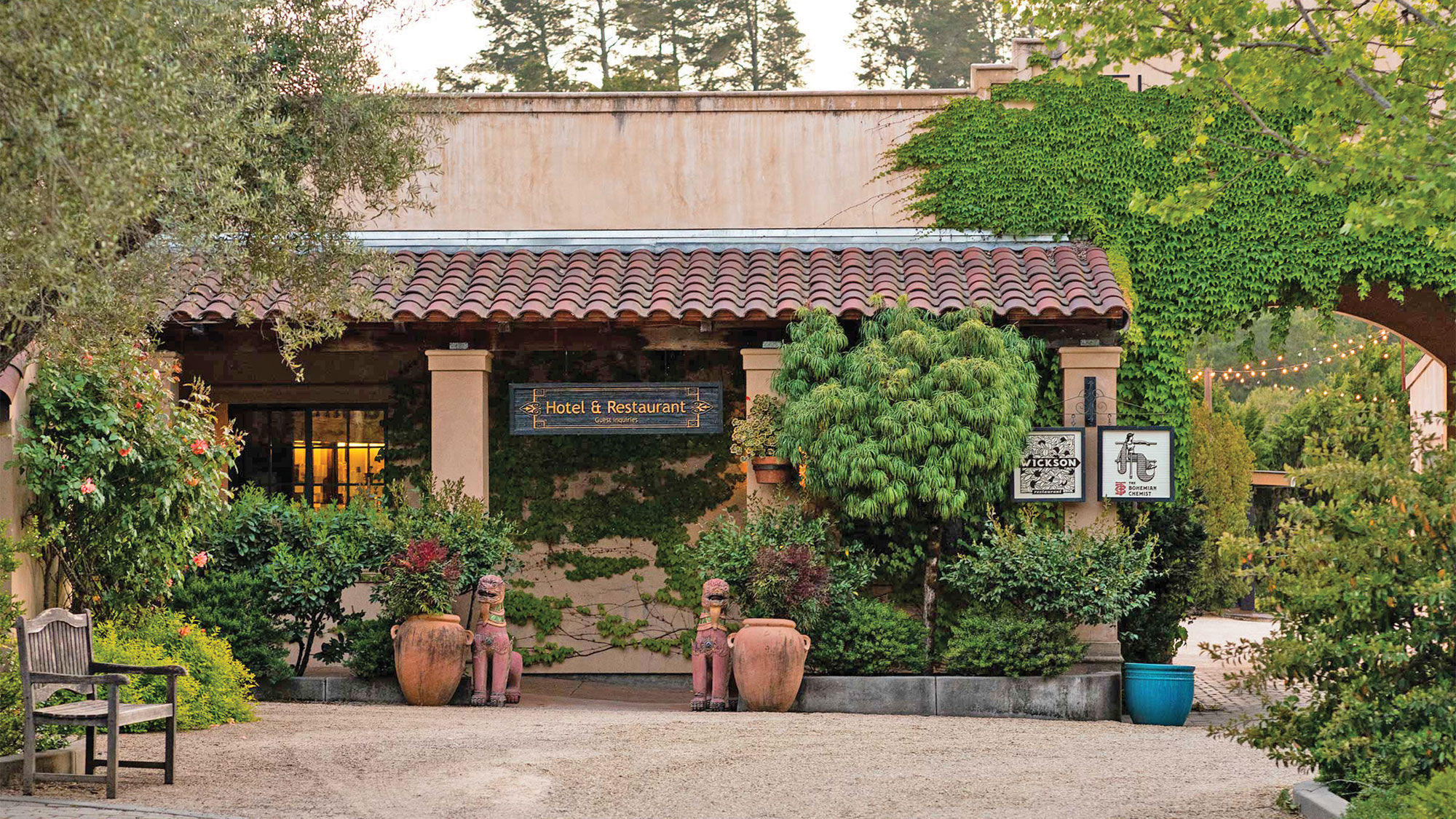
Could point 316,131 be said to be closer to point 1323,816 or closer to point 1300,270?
point 1323,816

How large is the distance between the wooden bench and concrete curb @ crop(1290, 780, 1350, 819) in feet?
18.0

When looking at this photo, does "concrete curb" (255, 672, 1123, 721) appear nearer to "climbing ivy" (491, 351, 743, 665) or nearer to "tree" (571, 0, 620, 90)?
"climbing ivy" (491, 351, 743, 665)

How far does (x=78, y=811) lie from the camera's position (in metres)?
6.79

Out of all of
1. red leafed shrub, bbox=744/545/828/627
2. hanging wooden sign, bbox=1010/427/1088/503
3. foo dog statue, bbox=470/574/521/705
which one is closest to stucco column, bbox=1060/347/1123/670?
hanging wooden sign, bbox=1010/427/1088/503

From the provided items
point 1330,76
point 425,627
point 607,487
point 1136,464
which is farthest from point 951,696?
point 1330,76

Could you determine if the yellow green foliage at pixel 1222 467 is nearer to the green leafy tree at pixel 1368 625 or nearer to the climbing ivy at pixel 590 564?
the climbing ivy at pixel 590 564

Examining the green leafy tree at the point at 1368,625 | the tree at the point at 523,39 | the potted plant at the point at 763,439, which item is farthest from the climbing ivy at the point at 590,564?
the tree at the point at 523,39

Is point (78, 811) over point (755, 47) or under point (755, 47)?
under

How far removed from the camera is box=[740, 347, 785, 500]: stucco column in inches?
487

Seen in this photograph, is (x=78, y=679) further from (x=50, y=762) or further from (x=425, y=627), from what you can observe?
(x=425, y=627)

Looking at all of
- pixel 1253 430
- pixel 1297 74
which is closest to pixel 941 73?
pixel 1253 430

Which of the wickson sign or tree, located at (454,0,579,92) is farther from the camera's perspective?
tree, located at (454,0,579,92)

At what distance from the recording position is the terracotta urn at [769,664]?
11.0 metres

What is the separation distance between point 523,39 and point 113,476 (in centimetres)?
2120
